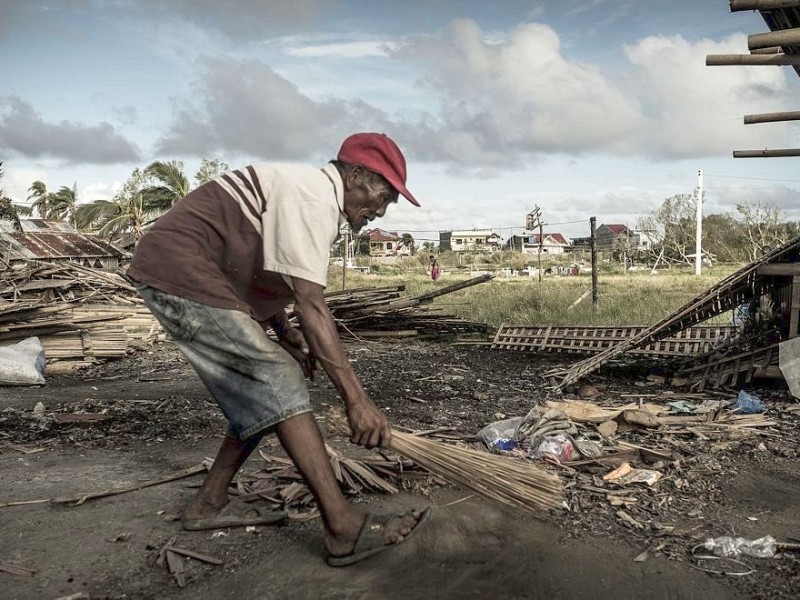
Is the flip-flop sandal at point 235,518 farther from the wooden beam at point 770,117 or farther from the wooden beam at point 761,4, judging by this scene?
the wooden beam at point 770,117

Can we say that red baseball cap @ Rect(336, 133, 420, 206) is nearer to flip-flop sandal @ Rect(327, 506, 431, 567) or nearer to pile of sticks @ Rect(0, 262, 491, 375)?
flip-flop sandal @ Rect(327, 506, 431, 567)

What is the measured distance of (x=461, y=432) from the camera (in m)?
5.35

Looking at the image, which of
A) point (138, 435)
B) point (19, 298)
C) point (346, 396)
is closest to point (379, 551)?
point (346, 396)

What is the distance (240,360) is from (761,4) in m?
4.07

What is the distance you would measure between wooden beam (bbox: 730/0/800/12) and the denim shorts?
12.6 ft

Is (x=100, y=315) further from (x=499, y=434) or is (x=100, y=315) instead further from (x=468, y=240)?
(x=468, y=240)

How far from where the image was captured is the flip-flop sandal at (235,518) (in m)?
3.16

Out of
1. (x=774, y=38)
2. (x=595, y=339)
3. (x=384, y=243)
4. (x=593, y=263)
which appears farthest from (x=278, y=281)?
(x=384, y=243)

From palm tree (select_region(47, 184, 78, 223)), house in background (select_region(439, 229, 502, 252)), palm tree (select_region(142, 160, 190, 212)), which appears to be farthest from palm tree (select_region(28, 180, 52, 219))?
house in background (select_region(439, 229, 502, 252))

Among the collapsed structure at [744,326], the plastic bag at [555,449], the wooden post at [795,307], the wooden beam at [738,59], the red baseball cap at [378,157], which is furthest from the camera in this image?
the collapsed structure at [744,326]

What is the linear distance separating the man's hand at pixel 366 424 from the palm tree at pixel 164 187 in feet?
107

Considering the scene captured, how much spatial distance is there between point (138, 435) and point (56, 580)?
269cm

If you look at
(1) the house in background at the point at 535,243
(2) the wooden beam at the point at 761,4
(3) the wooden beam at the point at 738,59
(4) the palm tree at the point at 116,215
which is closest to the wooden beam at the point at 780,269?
(3) the wooden beam at the point at 738,59

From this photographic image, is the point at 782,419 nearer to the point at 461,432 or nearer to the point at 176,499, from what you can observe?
the point at 461,432
